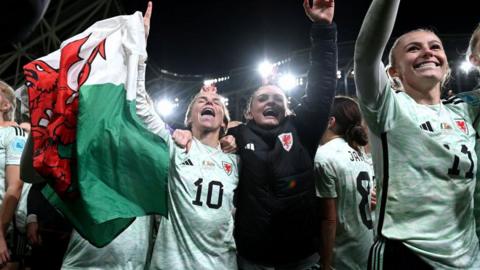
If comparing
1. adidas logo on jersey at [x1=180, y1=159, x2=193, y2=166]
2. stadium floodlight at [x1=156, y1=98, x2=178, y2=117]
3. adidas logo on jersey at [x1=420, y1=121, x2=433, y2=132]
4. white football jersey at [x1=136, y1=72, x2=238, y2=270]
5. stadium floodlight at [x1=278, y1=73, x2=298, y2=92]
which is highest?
stadium floodlight at [x1=278, y1=73, x2=298, y2=92]

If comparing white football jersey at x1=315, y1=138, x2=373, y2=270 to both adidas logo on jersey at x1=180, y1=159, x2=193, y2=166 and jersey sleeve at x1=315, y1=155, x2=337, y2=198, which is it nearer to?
jersey sleeve at x1=315, y1=155, x2=337, y2=198

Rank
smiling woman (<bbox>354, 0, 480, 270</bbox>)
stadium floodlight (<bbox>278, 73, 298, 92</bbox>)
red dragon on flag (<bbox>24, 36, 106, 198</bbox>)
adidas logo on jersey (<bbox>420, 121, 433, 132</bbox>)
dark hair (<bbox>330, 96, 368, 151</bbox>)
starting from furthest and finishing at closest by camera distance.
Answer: stadium floodlight (<bbox>278, 73, 298, 92</bbox>)
dark hair (<bbox>330, 96, 368, 151</bbox>)
red dragon on flag (<bbox>24, 36, 106, 198</bbox>)
adidas logo on jersey (<bbox>420, 121, 433, 132</bbox>)
smiling woman (<bbox>354, 0, 480, 270</bbox>)

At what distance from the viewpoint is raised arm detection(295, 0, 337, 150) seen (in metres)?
2.35

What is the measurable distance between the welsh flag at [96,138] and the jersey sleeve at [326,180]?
1.25 metres

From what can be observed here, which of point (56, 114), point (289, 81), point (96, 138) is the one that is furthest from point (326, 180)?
point (289, 81)

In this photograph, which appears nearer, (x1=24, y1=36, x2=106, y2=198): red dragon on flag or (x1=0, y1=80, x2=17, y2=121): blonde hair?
(x1=24, y1=36, x2=106, y2=198): red dragon on flag

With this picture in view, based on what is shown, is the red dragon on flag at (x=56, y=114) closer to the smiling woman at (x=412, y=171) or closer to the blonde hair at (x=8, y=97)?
the blonde hair at (x=8, y=97)

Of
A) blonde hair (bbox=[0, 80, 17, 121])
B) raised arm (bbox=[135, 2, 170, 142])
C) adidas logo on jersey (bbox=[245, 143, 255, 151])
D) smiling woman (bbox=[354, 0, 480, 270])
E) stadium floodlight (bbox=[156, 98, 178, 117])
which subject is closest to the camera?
smiling woman (bbox=[354, 0, 480, 270])

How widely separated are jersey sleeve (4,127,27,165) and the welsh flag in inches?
37.1

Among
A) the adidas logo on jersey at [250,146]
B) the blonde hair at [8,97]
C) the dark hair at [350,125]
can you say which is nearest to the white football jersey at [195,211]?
the adidas logo on jersey at [250,146]

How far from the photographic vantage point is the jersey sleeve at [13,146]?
9.07ft

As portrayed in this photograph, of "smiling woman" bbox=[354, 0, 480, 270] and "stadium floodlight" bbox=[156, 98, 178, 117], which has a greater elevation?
"stadium floodlight" bbox=[156, 98, 178, 117]

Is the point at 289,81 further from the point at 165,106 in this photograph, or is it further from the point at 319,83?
the point at 319,83

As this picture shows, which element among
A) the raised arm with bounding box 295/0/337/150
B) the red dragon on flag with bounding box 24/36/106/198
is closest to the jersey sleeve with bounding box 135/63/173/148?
the red dragon on flag with bounding box 24/36/106/198
